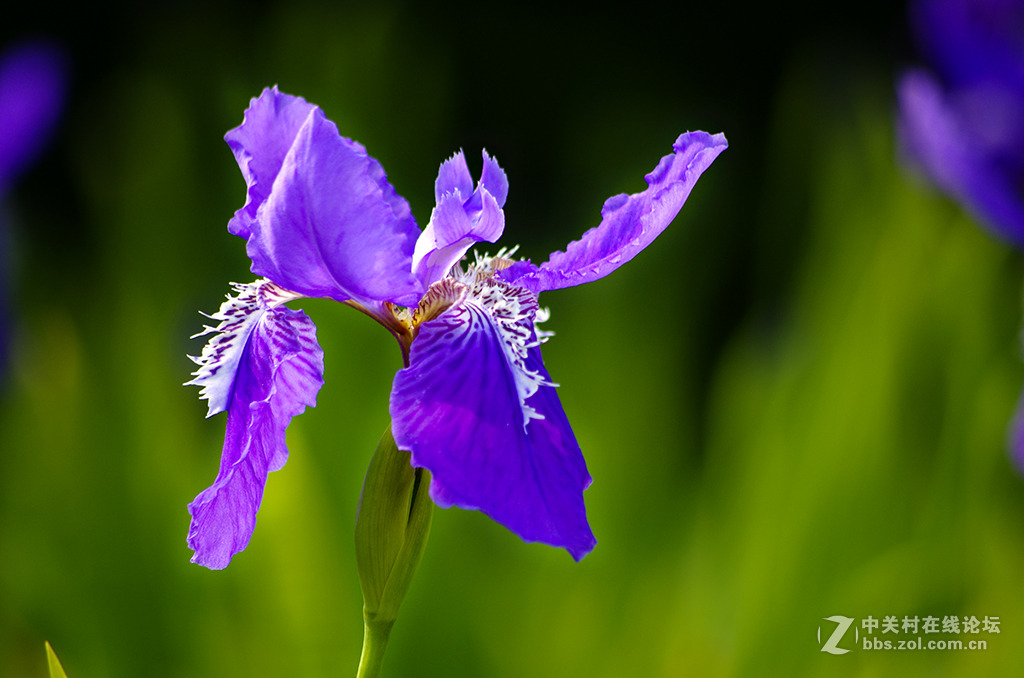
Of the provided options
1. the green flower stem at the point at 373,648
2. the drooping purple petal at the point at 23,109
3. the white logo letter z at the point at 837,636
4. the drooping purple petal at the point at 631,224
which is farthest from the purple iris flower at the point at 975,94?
the drooping purple petal at the point at 23,109

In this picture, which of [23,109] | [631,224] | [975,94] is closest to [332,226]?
[631,224]

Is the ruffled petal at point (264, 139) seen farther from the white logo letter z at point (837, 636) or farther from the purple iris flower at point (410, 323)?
the white logo letter z at point (837, 636)

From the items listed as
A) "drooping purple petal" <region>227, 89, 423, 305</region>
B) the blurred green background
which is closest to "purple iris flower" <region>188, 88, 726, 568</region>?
"drooping purple petal" <region>227, 89, 423, 305</region>

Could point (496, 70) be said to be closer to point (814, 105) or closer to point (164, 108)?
point (814, 105)

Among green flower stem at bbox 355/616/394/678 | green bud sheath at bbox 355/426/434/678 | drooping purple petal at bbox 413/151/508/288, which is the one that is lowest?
green flower stem at bbox 355/616/394/678

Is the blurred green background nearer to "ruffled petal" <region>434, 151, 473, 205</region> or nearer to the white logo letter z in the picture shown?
the white logo letter z

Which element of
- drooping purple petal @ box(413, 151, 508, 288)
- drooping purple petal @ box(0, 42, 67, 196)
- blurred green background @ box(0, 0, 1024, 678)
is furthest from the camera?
drooping purple petal @ box(0, 42, 67, 196)

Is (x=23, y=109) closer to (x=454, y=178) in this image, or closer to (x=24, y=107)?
(x=24, y=107)

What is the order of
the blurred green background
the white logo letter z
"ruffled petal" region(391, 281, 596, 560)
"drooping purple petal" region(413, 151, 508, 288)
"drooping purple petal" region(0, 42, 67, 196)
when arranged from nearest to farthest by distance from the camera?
"ruffled petal" region(391, 281, 596, 560) < "drooping purple petal" region(413, 151, 508, 288) < the white logo letter z < the blurred green background < "drooping purple petal" region(0, 42, 67, 196)

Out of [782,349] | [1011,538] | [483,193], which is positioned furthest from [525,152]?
[483,193]
